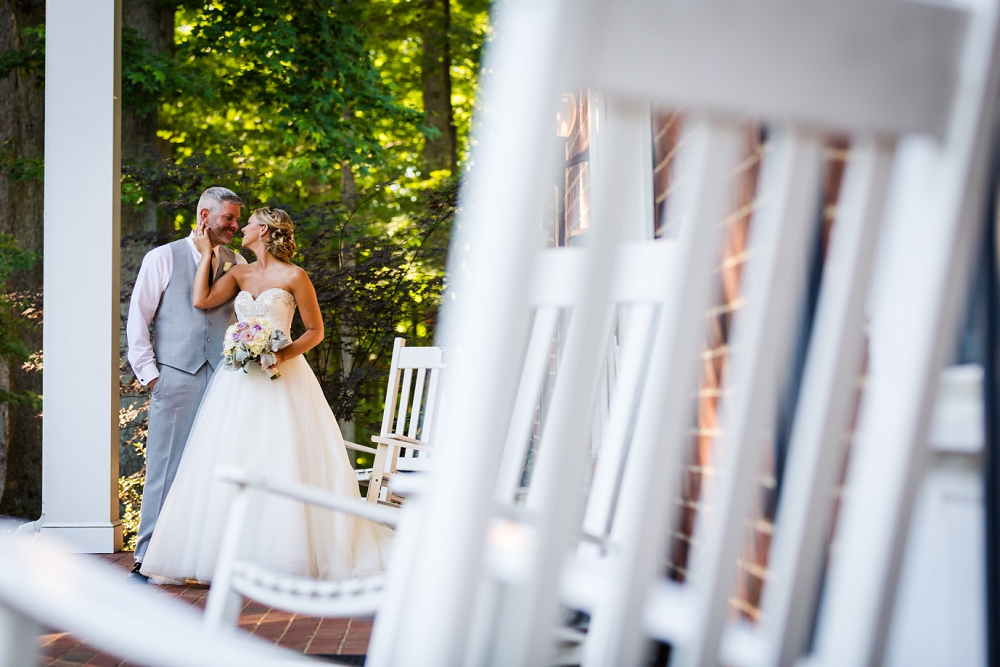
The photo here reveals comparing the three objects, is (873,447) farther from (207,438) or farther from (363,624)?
(207,438)

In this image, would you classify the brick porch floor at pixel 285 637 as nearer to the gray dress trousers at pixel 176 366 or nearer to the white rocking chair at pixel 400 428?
the gray dress trousers at pixel 176 366

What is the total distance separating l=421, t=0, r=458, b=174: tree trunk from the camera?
10.5 metres

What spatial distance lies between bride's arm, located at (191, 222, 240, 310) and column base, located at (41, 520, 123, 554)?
47.6 inches

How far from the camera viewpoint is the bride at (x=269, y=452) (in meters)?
3.98

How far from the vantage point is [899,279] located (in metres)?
0.81

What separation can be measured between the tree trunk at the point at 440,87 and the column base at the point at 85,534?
21.5ft

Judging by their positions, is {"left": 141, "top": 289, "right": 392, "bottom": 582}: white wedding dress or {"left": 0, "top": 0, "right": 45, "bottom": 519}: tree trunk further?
{"left": 0, "top": 0, "right": 45, "bottom": 519}: tree trunk

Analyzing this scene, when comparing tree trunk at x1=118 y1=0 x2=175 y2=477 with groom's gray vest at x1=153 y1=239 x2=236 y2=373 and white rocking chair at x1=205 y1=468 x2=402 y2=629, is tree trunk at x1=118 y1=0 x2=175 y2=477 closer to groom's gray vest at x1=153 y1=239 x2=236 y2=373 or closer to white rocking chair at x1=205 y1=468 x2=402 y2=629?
groom's gray vest at x1=153 y1=239 x2=236 y2=373

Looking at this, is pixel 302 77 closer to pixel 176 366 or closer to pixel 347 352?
pixel 347 352

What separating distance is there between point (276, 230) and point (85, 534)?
176 cm

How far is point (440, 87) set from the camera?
35.4 ft

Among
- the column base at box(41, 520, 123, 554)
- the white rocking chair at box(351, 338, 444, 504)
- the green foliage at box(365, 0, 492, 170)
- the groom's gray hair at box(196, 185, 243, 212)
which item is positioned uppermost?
the green foliage at box(365, 0, 492, 170)

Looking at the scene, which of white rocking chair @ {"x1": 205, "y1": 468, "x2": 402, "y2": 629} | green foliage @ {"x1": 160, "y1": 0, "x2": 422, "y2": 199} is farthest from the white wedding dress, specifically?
green foliage @ {"x1": 160, "y1": 0, "x2": 422, "y2": 199}

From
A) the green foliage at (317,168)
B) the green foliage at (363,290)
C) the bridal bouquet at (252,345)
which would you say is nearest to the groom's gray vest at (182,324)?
the bridal bouquet at (252,345)
